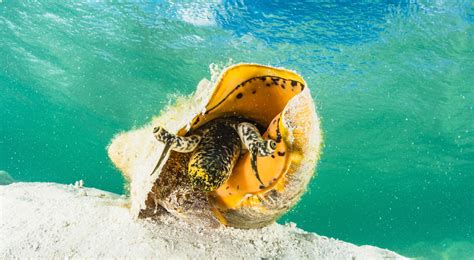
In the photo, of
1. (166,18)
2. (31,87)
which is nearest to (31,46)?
(31,87)

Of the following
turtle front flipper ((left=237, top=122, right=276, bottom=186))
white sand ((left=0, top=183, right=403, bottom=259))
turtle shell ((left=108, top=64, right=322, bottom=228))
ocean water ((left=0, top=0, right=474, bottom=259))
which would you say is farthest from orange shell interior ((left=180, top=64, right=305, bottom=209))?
white sand ((left=0, top=183, right=403, bottom=259))

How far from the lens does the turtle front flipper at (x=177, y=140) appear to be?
2.13m

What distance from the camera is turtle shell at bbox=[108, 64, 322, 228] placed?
2.16 metres

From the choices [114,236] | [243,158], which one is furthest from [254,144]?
[114,236]

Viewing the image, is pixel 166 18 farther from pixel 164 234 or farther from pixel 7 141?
pixel 7 141

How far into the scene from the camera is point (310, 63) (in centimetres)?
1526

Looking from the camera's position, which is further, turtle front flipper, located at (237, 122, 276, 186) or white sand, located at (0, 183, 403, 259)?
white sand, located at (0, 183, 403, 259)

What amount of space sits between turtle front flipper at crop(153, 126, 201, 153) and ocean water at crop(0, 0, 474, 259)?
0.64m

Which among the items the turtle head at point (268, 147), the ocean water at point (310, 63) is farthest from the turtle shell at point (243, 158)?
the ocean water at point (310, 63)

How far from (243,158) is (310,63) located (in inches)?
525

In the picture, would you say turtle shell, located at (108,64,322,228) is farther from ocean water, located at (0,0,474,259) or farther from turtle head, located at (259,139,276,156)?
ocean water, located at (0,0,474,259)

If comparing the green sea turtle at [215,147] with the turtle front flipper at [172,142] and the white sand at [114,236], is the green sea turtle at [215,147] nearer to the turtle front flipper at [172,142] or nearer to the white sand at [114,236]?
the turtle front flipper at [172,142]

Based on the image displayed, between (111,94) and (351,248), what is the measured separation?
83.9 feet

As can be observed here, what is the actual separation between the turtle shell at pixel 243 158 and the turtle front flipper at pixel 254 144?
4.2 inches
